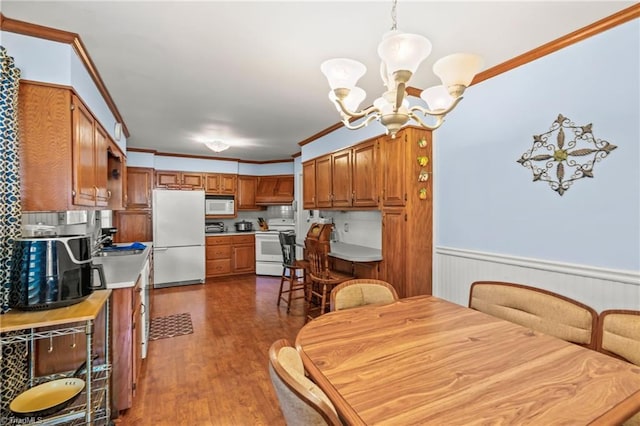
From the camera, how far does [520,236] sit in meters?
2.21

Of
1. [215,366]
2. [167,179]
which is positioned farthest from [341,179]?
[167,179]

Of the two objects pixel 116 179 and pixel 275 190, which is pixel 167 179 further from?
pixel 275 190

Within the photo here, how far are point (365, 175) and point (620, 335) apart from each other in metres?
2.37

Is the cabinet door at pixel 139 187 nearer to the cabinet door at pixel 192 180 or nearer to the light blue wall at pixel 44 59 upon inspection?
the cabinet door at pixel 192 180

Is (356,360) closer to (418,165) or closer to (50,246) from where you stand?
(50,246)

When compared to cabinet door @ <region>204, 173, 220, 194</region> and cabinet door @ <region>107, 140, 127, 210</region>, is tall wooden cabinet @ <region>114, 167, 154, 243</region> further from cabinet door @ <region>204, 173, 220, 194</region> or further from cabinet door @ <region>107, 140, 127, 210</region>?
cabinet door @ <region>107, 140, 127, 210</region>

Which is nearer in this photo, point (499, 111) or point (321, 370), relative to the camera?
point (321, 370)

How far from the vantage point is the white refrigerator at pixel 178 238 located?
4.95 metres

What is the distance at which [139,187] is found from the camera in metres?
5.07

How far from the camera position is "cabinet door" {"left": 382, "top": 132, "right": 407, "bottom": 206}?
9.22ft

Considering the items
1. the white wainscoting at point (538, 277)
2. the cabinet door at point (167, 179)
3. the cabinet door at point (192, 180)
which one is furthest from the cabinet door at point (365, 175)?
the cabinet door at point (167, 179)

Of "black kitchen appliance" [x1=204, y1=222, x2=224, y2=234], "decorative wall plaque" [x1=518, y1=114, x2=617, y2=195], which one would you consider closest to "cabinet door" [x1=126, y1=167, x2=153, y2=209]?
"black kitchen appliance" [x1=204, y1=222, x2=224, y2=234]

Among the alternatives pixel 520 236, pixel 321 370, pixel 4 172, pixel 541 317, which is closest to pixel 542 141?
pixel 520 236

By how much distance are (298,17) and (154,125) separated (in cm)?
285
